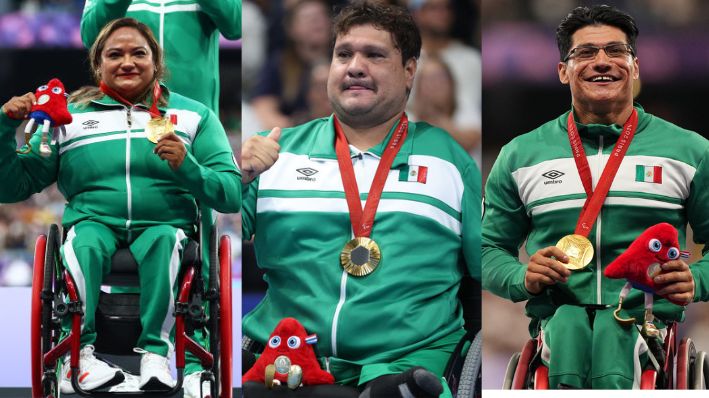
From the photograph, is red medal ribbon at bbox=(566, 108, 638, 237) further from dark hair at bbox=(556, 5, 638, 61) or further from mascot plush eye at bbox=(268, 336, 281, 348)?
mascot plush eye at bbox=(268, 336, 281, 348)

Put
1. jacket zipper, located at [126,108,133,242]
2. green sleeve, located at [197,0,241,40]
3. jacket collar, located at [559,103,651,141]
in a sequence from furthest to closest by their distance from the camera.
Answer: jacket collar, located at [559,103,651,141] → green sleeve, located at [197,0,241,40] → jacket zipper, located at [126,108,133,242]

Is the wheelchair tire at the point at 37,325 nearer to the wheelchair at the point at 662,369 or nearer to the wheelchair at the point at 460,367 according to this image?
the wheelchair at the point at 460,367

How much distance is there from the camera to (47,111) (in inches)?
175

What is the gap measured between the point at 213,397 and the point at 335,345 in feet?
1.74

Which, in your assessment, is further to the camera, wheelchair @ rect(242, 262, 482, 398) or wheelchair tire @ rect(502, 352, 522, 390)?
wheelchair tire @ rect(502, 352, 522, 390)

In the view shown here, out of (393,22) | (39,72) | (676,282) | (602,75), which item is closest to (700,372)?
(676,282)

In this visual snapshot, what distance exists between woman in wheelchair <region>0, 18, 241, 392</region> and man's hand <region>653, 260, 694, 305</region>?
1827 mm

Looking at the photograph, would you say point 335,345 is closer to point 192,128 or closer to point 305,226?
point 305,226

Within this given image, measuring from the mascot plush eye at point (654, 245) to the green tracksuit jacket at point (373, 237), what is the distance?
73 centimetres

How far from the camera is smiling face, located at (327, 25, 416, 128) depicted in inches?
185

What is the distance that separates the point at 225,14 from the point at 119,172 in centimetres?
84

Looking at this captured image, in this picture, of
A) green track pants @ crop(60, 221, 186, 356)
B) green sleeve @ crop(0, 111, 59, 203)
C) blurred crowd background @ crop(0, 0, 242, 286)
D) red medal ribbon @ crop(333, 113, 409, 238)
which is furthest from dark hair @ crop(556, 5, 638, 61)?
green sleeve @ crop(0, 111, 59, 203)

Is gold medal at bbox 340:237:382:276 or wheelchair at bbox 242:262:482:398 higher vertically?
gold medal at bbox 340:237:382:276

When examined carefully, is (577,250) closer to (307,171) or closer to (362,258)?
(362,258)
